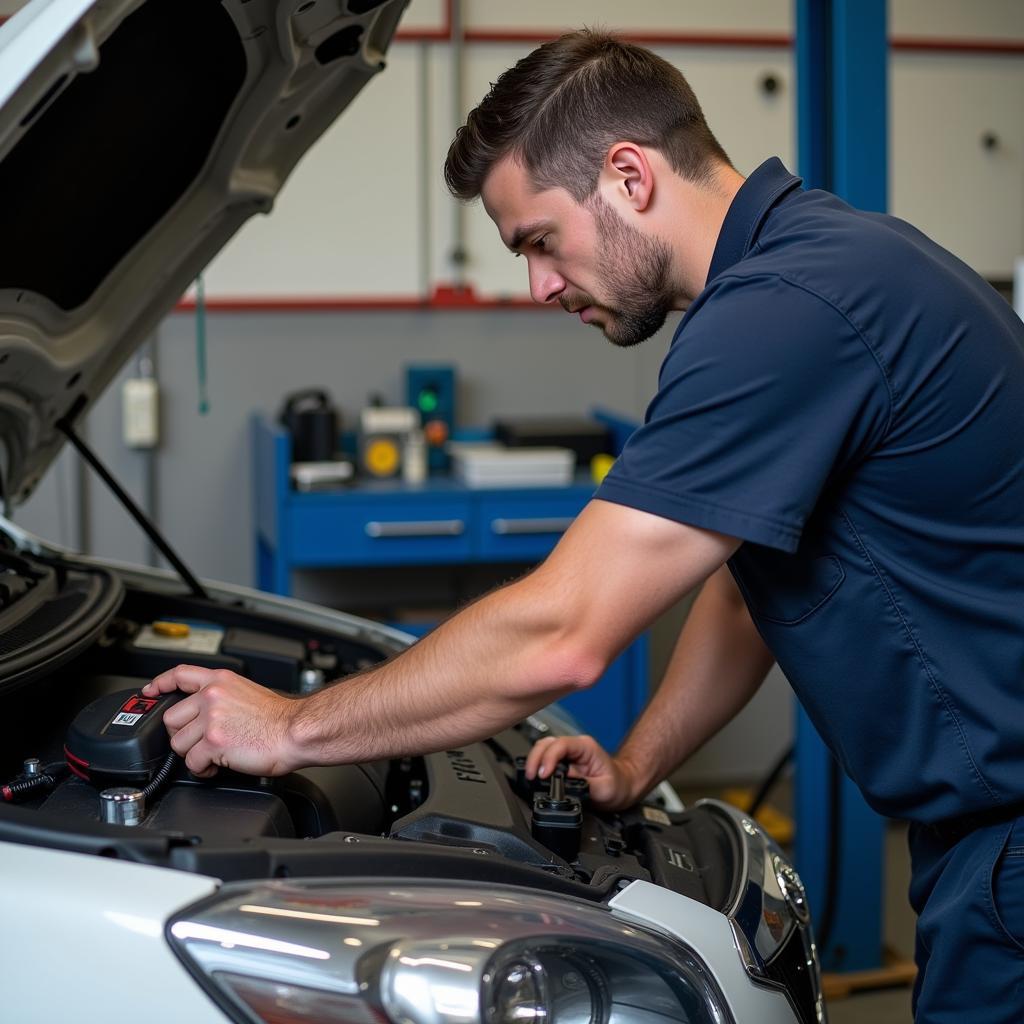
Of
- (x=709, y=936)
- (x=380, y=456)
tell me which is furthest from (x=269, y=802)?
(x=380, y=456)

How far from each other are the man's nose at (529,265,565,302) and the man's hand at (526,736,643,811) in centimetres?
54

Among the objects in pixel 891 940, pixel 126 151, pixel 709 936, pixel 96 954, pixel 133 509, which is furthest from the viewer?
pixel 891 940

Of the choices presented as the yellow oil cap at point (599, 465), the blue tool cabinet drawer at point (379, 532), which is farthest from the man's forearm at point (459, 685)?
the yellow oil cap at point (599, 465)

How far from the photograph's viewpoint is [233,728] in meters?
1.27

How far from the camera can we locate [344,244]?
3.84 m

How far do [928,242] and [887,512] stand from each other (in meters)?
0.31

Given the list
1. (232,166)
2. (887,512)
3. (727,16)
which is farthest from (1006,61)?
(887,512)

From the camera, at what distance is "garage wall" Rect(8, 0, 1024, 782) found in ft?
12.4

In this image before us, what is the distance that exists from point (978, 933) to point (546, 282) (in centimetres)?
81

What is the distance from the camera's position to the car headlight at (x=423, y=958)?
39.6 inches

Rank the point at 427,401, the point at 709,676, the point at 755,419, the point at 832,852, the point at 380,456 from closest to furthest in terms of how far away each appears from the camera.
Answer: the point at 755,419
the point at 709,676
the point at 832,852
the point at 380,456
the point at 427,401

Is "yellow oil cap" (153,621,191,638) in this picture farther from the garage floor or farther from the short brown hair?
the garage floor

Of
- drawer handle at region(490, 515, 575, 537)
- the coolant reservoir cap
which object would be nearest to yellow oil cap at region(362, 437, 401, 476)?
drawer handle at region(490, 515, 575, 537)

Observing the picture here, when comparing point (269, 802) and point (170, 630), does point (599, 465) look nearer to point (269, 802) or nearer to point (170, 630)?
point (170, 630)
